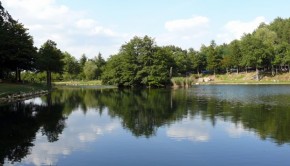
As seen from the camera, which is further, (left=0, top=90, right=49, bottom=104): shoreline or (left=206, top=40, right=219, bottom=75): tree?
(left=206, top=40, right=219, bottom=75): tree

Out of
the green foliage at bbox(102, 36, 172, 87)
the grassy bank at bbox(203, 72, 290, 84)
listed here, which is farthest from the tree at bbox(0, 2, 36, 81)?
the grassy bank at bbox(203, 72, 290, 84)

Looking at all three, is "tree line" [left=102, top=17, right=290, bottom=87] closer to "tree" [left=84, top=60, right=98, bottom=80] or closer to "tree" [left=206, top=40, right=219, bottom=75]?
"tree" [left=206, top=40, right=219, bottom=75]

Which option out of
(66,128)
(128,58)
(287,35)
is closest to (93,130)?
(66,128)

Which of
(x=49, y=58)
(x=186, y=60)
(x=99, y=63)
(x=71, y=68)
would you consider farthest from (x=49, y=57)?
(x=99, y=63)

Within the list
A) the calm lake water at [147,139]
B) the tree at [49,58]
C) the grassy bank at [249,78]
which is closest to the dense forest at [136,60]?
the tree at [49,58]

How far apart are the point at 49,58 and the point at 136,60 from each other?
2384 cm

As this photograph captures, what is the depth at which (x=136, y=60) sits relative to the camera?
9600cm

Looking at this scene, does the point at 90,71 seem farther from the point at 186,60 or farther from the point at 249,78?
the point at 249,78

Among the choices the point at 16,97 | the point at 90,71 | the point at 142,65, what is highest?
the point at 142,65

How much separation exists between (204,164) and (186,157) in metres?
1.32

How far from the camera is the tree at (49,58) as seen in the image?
8143cm

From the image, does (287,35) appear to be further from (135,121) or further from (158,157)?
(158,157)

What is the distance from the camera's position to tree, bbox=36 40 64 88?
81425 millimetres

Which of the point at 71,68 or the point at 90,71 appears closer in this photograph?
the point at 90,71
